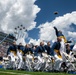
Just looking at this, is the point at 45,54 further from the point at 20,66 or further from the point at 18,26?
the point at 18,26

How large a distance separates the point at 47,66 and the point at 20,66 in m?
4.04

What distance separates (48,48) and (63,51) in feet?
9.98

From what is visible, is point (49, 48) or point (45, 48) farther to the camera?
point (45, 48)

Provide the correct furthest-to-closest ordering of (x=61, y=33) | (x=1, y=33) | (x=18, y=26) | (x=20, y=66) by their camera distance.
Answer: (x=1, y=33) → (x=18, y=26) → (x=20, y=66) → (x=61, y=33)

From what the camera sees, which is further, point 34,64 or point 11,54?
point 11,54

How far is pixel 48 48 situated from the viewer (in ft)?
63.0

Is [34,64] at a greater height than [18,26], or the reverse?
[18,26]

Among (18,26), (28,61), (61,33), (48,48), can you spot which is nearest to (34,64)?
(28,61)

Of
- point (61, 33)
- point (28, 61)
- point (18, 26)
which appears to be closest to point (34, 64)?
point (28, 61)

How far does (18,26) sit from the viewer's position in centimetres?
8075

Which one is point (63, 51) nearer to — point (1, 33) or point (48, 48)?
point (48, 48)

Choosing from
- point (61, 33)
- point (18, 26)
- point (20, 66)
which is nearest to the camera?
Result: point (61, 33)

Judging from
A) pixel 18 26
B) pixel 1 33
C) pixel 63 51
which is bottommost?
pixel 63 51

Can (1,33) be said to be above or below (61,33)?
above
